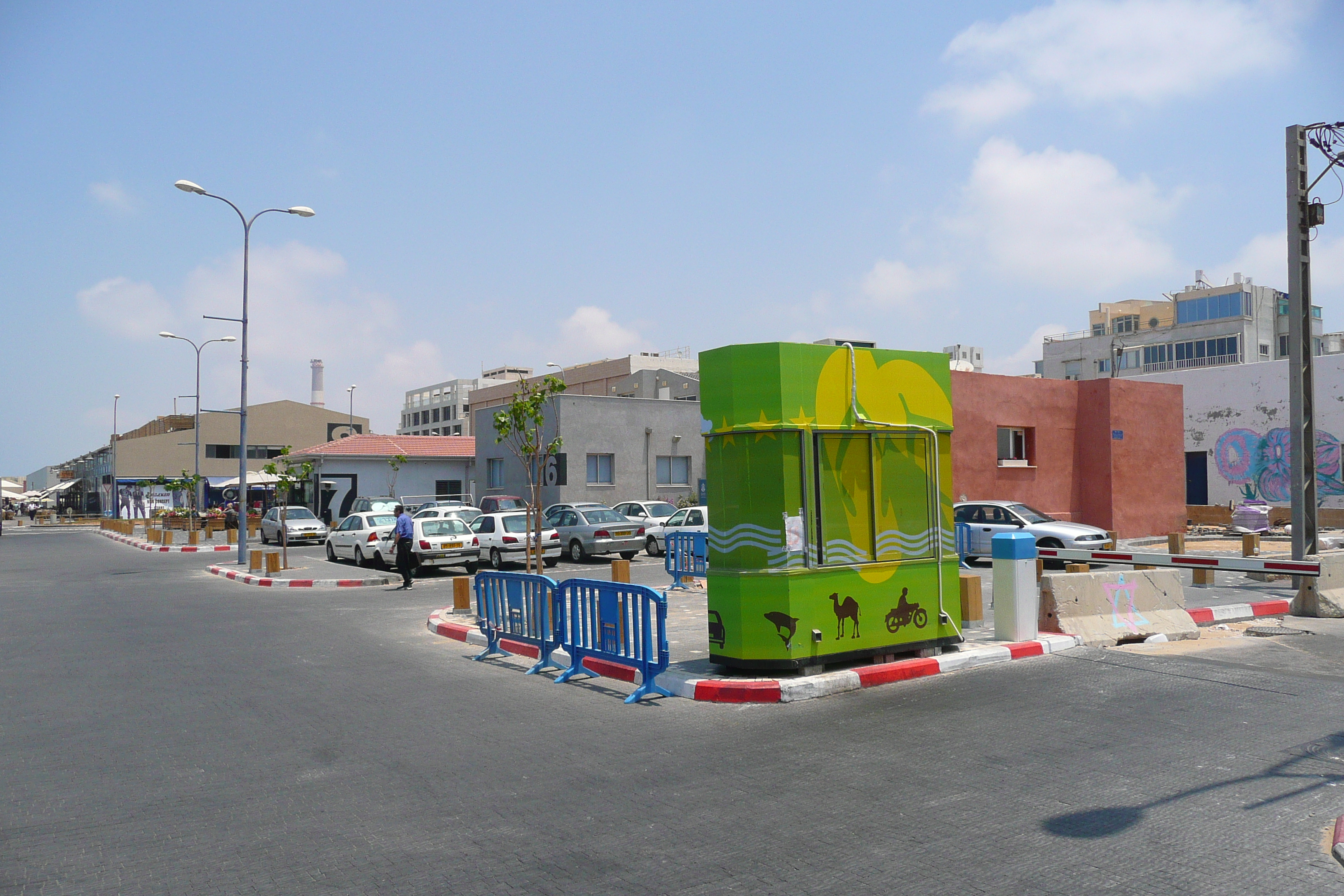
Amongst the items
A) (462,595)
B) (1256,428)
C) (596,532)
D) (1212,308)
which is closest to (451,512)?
(596,532)

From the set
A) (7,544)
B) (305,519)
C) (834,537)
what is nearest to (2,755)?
(834,537)

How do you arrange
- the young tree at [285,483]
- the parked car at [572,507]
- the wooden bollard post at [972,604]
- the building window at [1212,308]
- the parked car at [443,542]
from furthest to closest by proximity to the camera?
the building window at [1212,308] < the parked car at [572,507] < the young tree at [285,483] < the parked car at [443,542] < the wooden bollard post at [972,604]

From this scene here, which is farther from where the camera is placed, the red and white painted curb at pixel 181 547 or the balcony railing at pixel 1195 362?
the balcony railing at pixel 1195 362

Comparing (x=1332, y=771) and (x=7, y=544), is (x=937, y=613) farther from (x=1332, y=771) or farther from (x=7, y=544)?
(x=7, y=544)

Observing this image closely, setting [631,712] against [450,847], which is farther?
[631,712]

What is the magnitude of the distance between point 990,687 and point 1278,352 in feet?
235

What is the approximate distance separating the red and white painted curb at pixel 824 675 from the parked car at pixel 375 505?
23.7 meters

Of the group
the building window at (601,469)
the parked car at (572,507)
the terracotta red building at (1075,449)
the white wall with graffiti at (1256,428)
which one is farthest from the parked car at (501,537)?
the white wall with graffiti at (1256,428)

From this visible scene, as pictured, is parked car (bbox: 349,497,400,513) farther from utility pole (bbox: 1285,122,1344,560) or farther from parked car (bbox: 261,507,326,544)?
utility pole (bbox: 1285,122,1344,560)

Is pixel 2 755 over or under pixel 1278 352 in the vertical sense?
under

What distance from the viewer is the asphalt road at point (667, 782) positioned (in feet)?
15.7

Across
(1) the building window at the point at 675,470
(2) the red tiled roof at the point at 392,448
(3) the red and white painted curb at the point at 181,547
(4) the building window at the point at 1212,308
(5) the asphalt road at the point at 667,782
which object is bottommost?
(3) the red and white painted curb at the point at 181,547

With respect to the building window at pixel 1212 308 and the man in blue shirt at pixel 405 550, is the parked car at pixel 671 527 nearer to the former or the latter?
the man in blue shirt at pixel 405 550

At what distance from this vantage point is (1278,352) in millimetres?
68625
